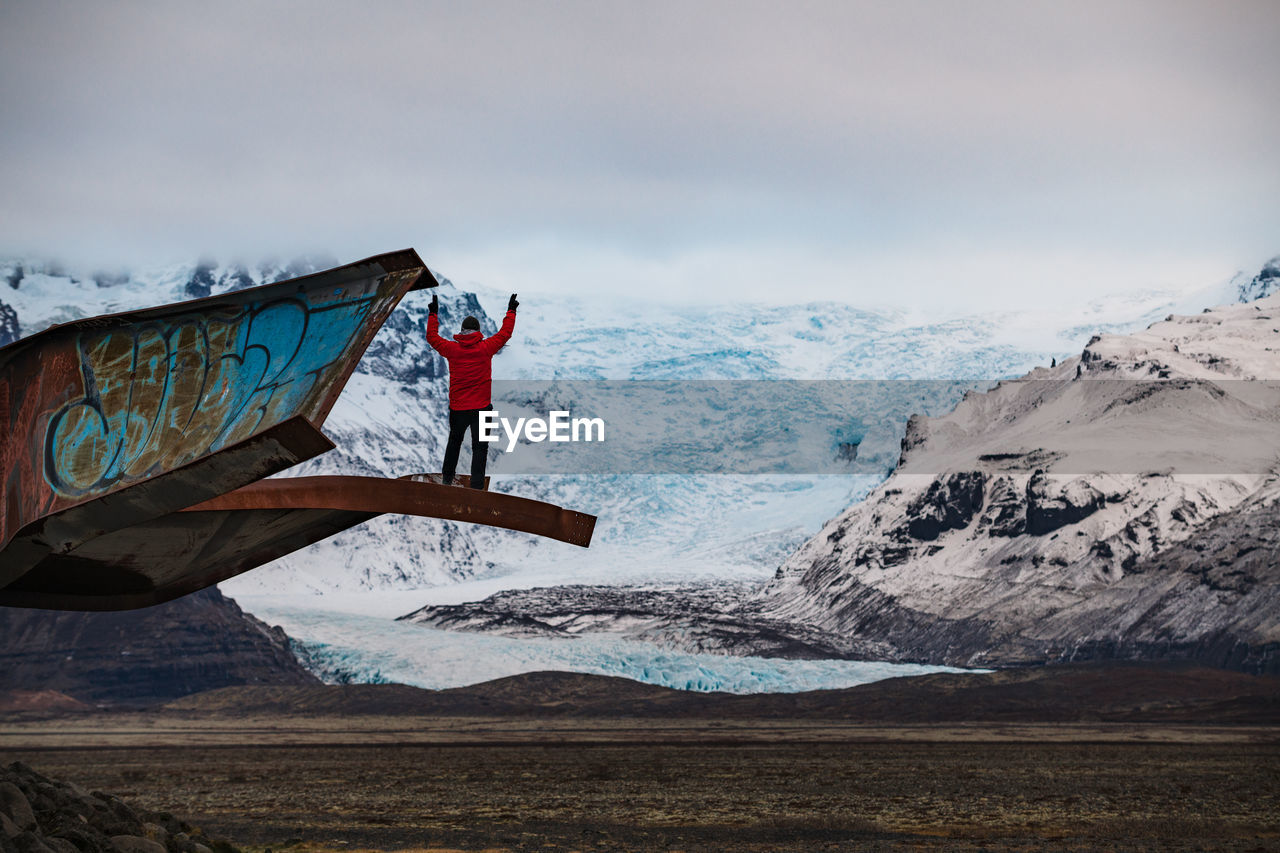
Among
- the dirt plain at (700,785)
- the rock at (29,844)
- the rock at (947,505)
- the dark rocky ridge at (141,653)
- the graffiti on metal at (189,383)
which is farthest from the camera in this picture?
the rock at (947,505)

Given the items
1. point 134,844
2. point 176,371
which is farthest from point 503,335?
point 134,844

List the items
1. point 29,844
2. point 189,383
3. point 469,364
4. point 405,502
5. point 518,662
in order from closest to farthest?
point 29,844 < point 189,383 < point 405,502 < point 469,364 < point 518,662

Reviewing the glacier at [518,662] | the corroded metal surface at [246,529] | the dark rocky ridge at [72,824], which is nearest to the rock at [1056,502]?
the glacier at [518,662]

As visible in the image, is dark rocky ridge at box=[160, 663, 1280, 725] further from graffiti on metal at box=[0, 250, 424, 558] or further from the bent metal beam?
graffiti on metal at box=[0, 250, 424, 558]

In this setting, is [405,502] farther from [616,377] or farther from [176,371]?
[616,377]

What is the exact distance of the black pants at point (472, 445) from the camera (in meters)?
18.9

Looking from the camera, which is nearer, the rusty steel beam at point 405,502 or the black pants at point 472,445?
the rusty steel beam at point 405,502

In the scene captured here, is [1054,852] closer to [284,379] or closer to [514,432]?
[514,432]

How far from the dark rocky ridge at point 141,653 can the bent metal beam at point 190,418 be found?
102226 millimetres

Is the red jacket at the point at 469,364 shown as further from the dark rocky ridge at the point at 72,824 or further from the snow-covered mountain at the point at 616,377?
the snow-covered mountain at the point at 616,377

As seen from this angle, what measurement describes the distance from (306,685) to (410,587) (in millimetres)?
32990

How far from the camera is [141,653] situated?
11569 cm

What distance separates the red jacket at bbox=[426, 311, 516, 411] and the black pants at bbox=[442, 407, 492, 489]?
11 centimetres

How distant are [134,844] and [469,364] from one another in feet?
25.7
